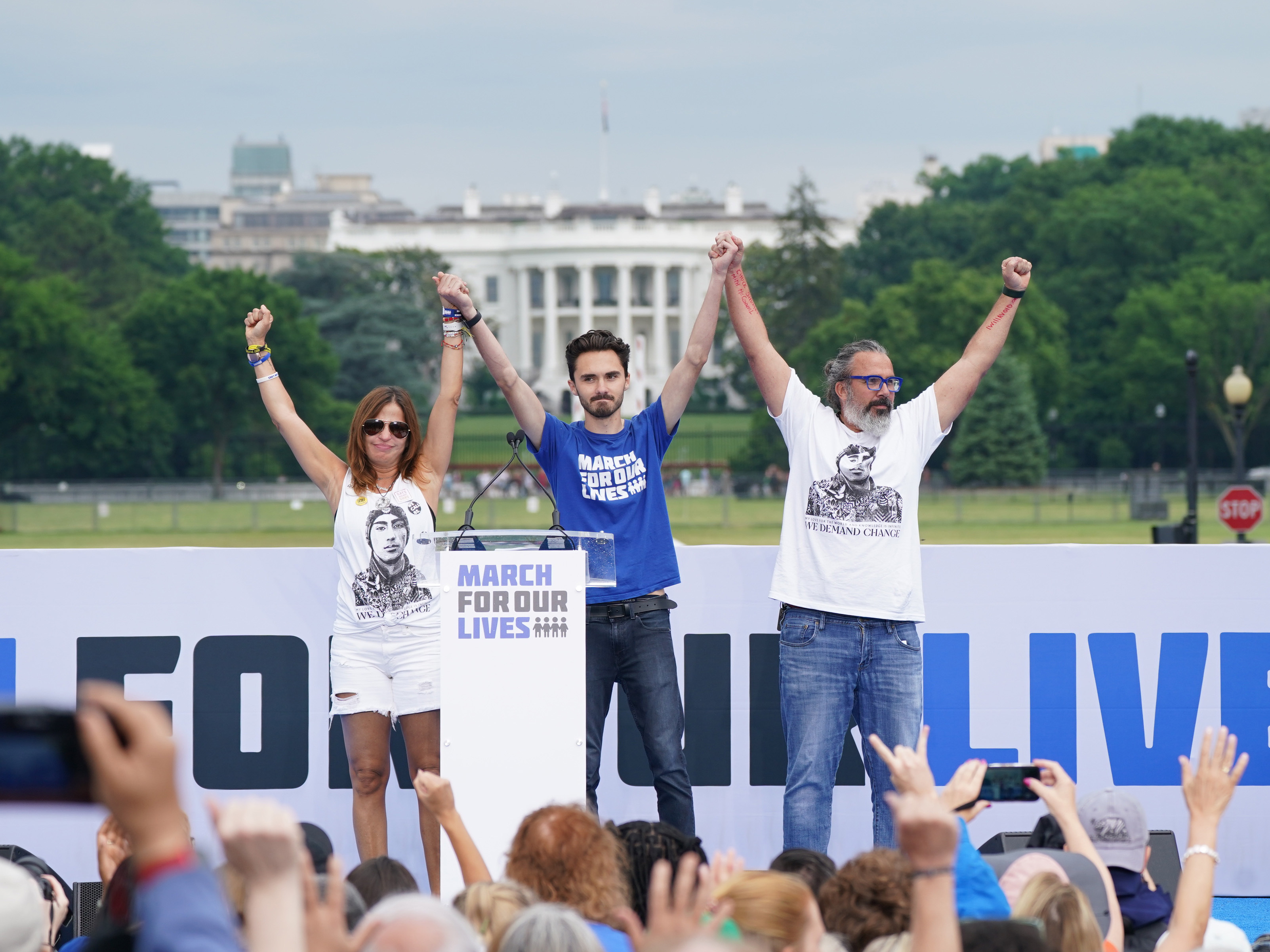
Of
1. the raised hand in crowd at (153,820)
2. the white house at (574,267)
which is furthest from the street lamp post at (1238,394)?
the white house at (574,267)

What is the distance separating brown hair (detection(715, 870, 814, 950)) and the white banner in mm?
3604

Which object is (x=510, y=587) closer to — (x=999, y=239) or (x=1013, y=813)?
(x=1013, y=813)

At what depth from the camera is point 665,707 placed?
5414mm

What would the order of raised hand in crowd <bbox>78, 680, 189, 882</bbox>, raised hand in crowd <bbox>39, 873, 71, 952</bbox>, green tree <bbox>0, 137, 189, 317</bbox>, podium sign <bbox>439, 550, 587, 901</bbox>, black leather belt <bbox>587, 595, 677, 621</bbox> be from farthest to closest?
green tree <bbox>0, 137, 189, 317</bbox>, black leather belt <bbox>587, 595, 677, 621</bbox>, podium sign <bbox>439, 550, 587, 901</bbox>, raised hand in crowd <bbox>39, 873, 71, 952</bbox>, raised hand in crowd <bbox>78, 680, 189, 882</bbox>

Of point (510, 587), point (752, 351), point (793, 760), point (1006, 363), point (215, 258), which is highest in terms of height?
point (215, 258)

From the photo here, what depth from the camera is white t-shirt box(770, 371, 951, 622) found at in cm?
532

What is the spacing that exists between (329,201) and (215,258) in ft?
57.3

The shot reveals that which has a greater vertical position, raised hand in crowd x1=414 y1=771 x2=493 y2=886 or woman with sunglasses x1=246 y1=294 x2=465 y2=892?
woman with sunglasses x1=246 y1=294 x2=465 y2=892

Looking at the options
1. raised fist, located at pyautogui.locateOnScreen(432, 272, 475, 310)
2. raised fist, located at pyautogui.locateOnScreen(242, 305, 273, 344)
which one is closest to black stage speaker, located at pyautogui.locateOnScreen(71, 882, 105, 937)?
raised fist, located at pyautogui.locateOnScreen(242, 305, 273, 344)

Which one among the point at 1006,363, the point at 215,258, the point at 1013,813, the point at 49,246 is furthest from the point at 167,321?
the point at 215,258

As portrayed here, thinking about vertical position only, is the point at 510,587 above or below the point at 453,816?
above

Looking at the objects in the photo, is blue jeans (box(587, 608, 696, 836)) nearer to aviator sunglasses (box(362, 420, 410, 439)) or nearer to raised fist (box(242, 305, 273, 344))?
aviator sunglasses (box(362, 420, 410, 439))

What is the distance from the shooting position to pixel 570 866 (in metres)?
3.38

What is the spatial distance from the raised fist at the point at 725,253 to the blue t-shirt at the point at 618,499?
0.59m
